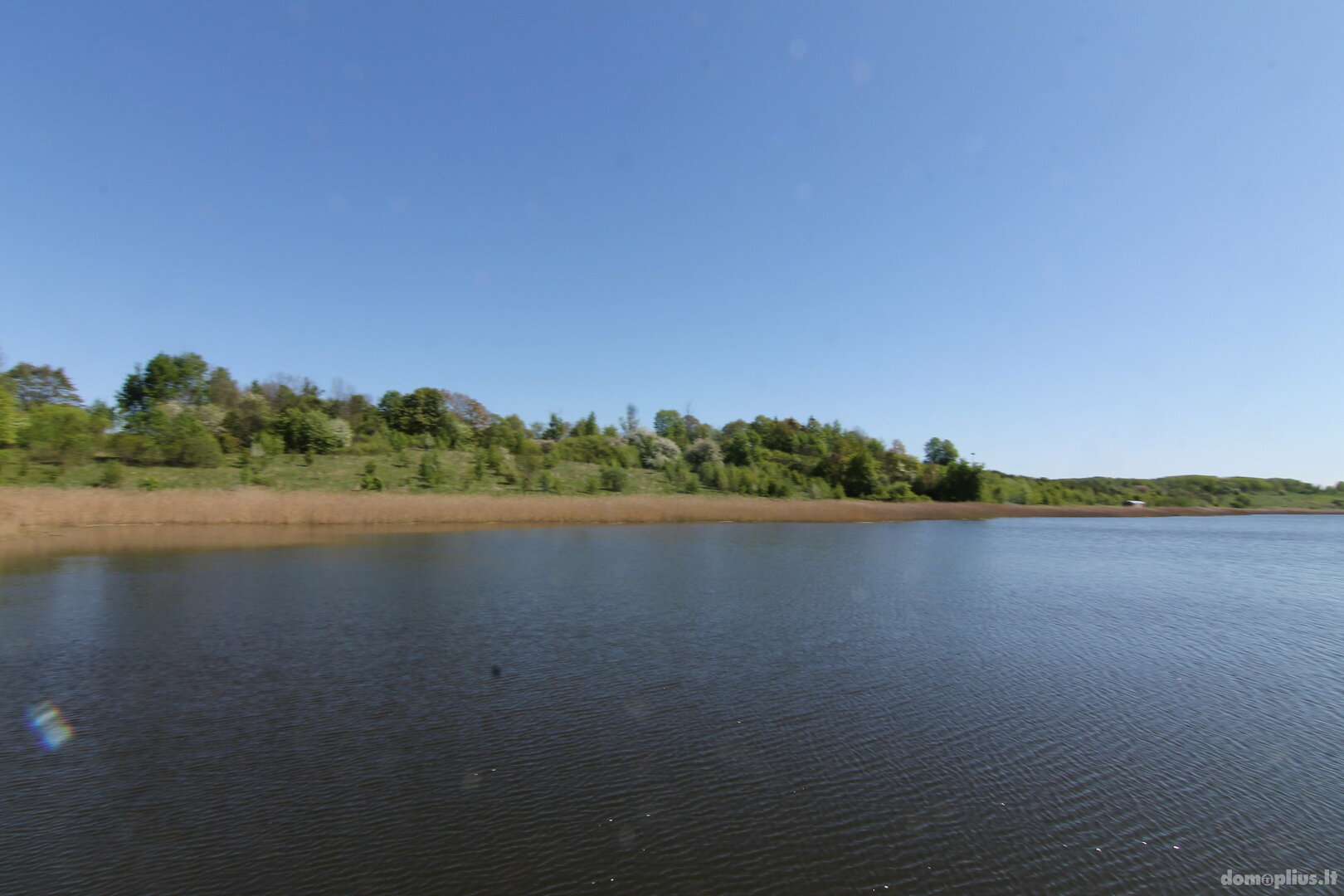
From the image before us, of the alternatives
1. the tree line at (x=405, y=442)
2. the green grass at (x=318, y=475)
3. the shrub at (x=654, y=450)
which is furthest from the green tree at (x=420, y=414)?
the shrub at (x=654, y=450)

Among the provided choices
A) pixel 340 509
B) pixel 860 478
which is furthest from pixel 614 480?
pixel 860 478

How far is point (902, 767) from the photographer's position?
5457 mm

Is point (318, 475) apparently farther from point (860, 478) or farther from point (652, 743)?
point (860, 478)

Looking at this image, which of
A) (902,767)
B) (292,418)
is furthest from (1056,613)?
(292,418)

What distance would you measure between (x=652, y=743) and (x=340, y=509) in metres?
26.8

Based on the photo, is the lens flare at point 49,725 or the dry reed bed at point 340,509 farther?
the dry reed bed at point 340,509

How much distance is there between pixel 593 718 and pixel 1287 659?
33.1ft

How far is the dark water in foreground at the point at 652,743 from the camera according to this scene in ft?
13.2

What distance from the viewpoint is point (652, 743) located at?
5.87m

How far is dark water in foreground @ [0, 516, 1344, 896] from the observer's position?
13.2ft

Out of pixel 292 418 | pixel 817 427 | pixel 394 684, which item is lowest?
pixel 394 684

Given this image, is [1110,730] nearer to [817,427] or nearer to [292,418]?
[292,418]

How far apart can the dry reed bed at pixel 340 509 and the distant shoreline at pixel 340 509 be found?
0.03 metres

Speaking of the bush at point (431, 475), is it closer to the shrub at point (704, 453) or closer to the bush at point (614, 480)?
the bush at point (614, 480)
